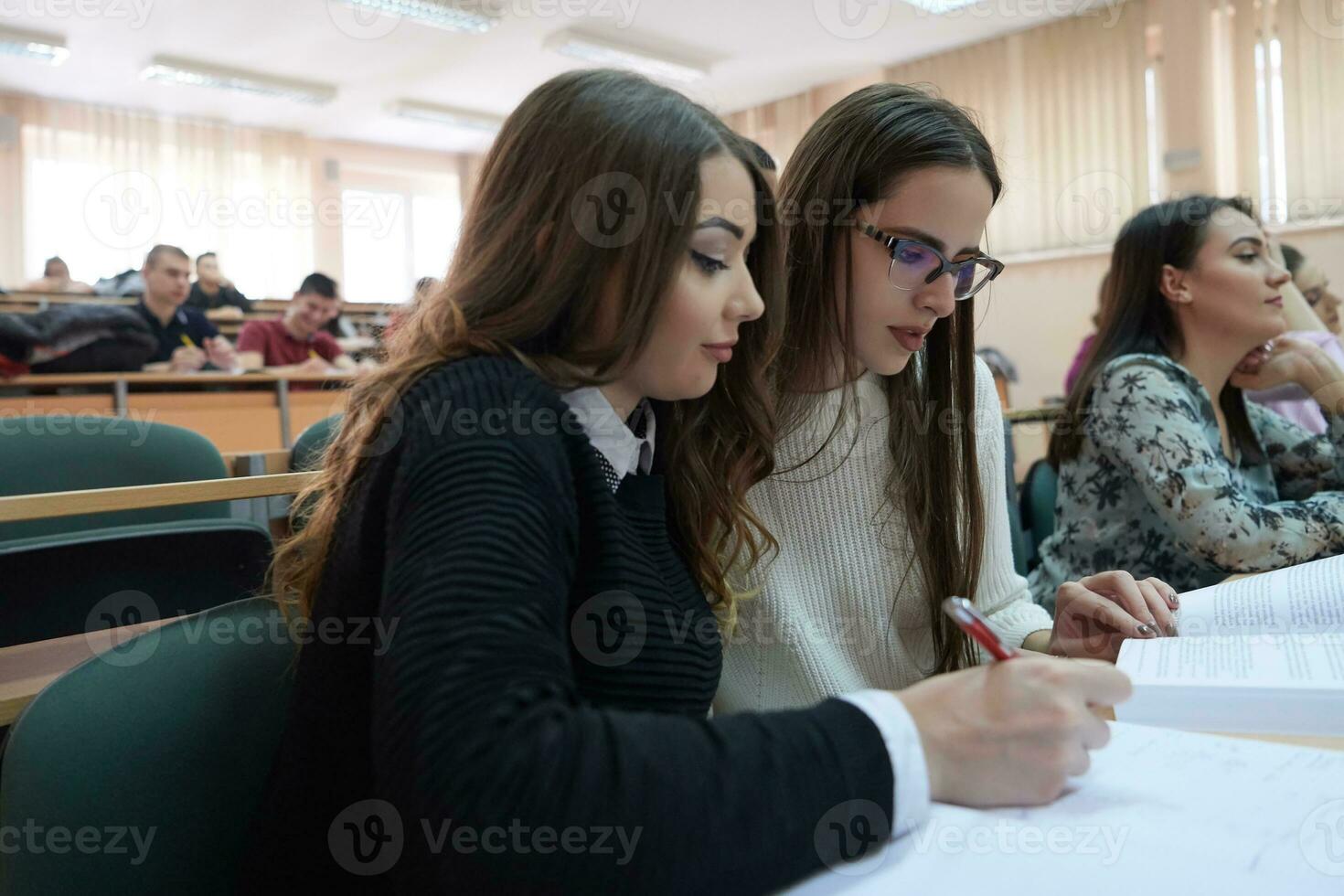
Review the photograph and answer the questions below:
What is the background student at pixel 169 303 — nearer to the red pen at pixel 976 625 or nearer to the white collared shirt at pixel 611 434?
the white collared shirt at pixel 611 434

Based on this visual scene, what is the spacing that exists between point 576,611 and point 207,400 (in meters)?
3.72

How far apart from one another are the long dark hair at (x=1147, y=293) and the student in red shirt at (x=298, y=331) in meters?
4.20

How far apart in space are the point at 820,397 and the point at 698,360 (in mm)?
435

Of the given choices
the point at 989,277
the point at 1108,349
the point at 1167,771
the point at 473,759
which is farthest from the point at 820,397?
the point at 1108,349

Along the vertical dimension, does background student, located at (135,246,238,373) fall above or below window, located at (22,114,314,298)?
below

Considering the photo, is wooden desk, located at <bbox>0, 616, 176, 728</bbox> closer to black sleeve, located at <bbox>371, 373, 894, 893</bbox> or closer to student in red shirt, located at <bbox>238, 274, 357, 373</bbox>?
black sleeve, located at <bbox>371, 373, 894, 893</bbox>

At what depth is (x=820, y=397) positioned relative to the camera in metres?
1.14

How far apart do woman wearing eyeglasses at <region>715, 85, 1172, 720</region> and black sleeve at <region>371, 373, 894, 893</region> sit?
1.83ft

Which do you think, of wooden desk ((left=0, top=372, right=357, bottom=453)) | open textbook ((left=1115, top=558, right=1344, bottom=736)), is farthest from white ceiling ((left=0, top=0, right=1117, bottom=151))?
open textbook ((left=1115, top=558, right=1344, bottom=736))

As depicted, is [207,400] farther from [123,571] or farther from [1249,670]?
[1249,670]

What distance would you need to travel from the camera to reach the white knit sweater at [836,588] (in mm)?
1062

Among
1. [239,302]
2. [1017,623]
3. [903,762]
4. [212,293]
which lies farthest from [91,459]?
[212,293]

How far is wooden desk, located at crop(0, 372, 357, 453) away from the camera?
3.62 metres

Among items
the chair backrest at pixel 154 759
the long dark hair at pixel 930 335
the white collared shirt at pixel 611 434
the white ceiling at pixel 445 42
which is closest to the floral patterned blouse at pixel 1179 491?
the long dark hair at pixel 930 335
